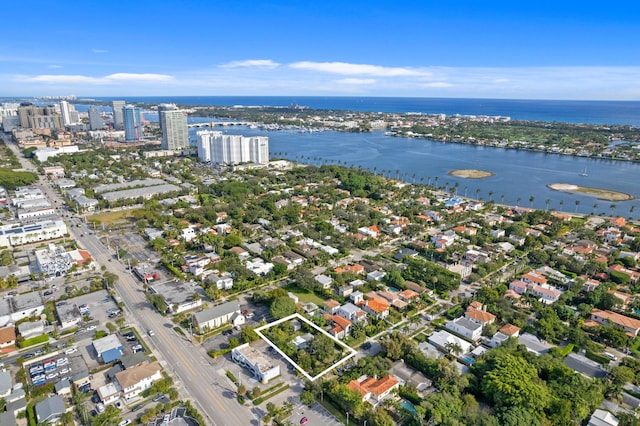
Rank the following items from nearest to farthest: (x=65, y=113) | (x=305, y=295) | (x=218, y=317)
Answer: (x=218, y=317)
(x=305, y=295)
(x=65, y=113)

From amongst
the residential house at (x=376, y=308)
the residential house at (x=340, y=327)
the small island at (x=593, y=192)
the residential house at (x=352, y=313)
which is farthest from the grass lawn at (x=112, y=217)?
the small island at (x=593, y=192)

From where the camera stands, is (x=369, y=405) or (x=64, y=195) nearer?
(x=369, y=405)

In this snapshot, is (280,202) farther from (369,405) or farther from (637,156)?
(637,156)

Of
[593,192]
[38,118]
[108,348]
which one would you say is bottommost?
[108,348]

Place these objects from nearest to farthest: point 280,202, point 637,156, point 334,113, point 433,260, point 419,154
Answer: point 433,260, point 280,202, point 637,156, point 419,154, point 334,113

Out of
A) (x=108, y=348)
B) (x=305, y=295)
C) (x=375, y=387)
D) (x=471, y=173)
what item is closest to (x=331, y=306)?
(x=305, y=295)

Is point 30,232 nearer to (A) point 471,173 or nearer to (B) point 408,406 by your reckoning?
(B) point 408,406

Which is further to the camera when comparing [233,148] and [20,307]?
[233,148]

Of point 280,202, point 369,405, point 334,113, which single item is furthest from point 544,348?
point 334,113
